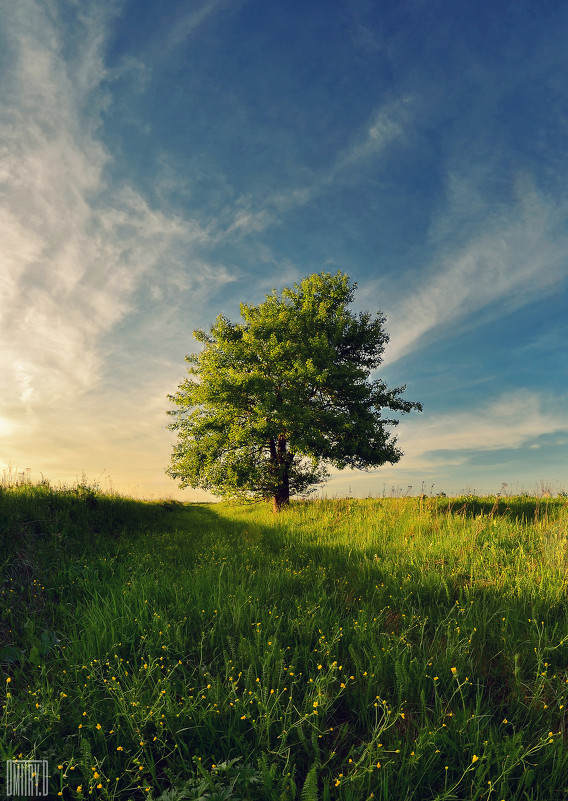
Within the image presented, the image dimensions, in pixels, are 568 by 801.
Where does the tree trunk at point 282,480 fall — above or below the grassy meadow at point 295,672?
above

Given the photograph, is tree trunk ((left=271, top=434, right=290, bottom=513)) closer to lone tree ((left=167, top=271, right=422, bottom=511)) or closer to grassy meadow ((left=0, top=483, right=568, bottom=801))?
lone tree ((left=167, top=271, right=422, bottom=511))

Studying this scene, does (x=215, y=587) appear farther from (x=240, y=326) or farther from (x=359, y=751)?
(x=240, y=326)

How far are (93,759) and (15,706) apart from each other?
1.38 m

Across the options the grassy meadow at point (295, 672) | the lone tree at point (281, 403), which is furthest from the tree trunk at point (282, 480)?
the grassy meadow at point (295, 672)

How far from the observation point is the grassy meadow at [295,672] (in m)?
3.26

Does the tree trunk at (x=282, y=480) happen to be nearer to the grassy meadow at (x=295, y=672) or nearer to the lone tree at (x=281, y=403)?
the lone tree at (x=281, y=403)

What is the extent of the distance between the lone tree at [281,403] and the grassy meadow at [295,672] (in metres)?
9.10

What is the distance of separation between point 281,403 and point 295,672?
14.4 m

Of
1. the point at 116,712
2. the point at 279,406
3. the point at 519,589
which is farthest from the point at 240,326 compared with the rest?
the point at 116,712

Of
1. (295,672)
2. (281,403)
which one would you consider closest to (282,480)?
(281,403)

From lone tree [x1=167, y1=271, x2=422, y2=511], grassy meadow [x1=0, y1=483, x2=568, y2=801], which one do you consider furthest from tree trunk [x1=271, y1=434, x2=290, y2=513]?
grassy meadow [x1=0, y1=483, x2=568, y2=801]

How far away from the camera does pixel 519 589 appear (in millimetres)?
6336

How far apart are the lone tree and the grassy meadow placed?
9.10 metres

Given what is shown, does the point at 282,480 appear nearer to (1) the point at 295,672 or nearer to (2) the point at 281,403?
(2) the point at 281,403
